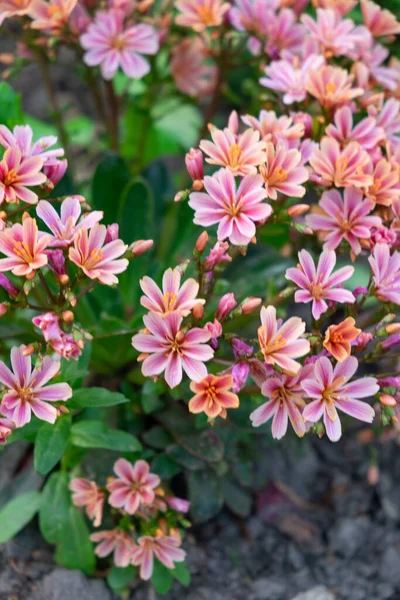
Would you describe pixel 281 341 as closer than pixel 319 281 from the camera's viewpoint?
Yes

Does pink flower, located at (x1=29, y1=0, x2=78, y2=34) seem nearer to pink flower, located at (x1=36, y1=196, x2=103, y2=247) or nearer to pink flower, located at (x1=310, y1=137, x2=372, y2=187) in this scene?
pink flower, located at (x1=36, y1=196, x2=103, y2=247)

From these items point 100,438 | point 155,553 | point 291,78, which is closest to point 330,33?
point 291,78

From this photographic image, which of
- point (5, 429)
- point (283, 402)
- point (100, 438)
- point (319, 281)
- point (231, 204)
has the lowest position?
point (100, 438)

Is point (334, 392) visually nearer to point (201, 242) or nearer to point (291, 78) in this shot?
point (201, 242)

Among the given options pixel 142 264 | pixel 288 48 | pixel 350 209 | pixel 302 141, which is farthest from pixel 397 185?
pixel 142 264

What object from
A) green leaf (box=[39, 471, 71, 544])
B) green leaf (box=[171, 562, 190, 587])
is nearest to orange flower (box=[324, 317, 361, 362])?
green leaf (box=[171, 562, 190, 587])

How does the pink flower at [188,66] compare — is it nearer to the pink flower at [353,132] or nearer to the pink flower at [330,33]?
the pink flower at [330,33]

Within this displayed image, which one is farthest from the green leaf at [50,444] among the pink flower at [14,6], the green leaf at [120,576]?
the pink flower at [14,6]
